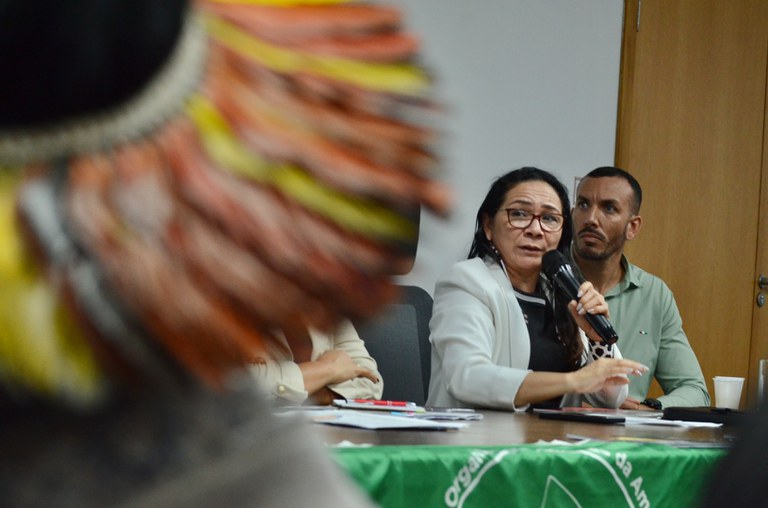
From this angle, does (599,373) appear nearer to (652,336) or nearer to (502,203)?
(502,203)

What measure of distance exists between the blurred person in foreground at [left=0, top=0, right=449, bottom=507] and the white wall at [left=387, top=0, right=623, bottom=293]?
3.52 meters

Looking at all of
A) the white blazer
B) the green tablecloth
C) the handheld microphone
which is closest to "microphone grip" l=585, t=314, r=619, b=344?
the handheld microphone

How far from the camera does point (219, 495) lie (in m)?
0.15

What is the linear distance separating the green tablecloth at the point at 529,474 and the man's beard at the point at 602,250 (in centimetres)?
203

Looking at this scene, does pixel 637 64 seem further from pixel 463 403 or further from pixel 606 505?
pixel 606 505

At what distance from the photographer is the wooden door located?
4.53 meters

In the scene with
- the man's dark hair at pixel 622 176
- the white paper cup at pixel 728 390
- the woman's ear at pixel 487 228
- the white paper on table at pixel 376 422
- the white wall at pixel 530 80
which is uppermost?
the white wall at pixel 530 80

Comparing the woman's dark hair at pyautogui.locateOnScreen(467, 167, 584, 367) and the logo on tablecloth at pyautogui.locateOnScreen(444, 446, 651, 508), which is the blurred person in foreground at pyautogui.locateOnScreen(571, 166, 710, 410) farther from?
the logo on tablecloth at pyautogui.locateOnScreen(444, 446, 651, 508)

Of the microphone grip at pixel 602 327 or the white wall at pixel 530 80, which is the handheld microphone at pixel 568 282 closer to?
the microphone grip at pixel 602 327

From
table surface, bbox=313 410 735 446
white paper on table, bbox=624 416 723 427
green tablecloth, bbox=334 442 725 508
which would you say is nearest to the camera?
green tablecloth, bbox=334 442 725 508

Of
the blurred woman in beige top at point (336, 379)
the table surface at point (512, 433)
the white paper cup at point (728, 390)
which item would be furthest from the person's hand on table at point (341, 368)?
the white paper cup at point (728, 390)

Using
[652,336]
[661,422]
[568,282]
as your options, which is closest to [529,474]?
[661,422]

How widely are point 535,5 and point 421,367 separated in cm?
173

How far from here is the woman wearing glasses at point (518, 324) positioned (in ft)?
8.40
